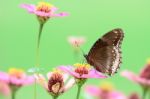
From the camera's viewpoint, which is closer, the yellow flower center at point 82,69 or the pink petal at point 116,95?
the pink petal at point 116,95

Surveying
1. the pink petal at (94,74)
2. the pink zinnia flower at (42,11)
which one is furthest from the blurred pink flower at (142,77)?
the pink zinnia flower at (42,11)

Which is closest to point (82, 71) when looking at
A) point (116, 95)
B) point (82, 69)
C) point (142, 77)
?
point (82, 69)

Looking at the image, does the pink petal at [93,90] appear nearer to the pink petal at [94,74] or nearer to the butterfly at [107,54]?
the pink petal at [94,74]

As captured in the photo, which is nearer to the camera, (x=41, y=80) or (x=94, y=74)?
(x=41, y=80)

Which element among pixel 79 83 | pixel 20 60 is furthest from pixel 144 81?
pixel 20 60

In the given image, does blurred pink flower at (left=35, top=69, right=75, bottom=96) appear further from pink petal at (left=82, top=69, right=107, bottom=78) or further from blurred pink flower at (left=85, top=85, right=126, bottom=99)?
blurred pink flower at (left=85, top=85, right=126, bottom=99)

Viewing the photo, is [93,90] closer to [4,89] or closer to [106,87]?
[106,87]

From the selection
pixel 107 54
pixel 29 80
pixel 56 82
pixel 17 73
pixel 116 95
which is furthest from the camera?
pixel 107 54
